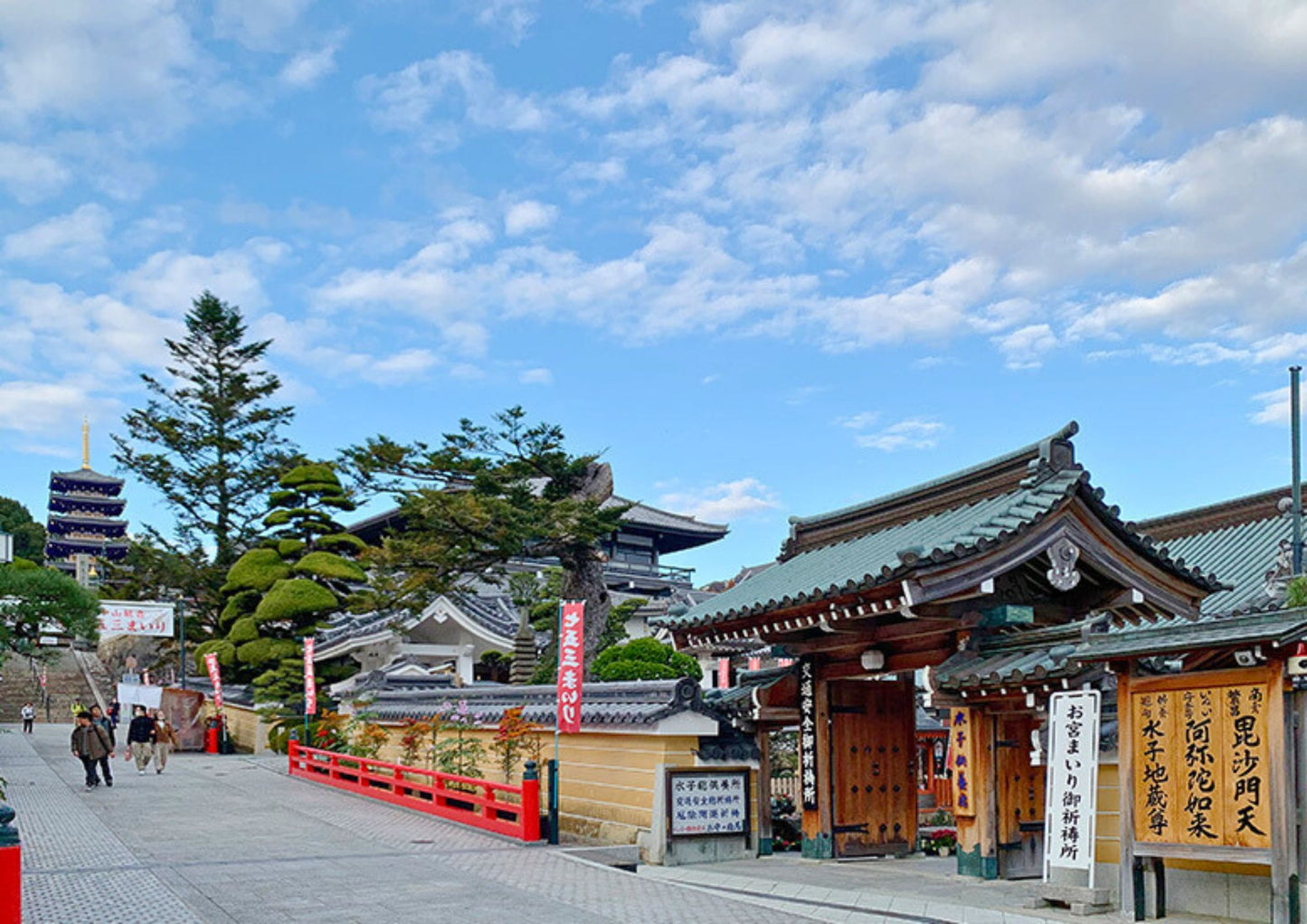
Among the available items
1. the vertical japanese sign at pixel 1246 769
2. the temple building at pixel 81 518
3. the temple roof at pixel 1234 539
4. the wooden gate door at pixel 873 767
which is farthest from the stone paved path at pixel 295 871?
the temple building at pixel 81 518

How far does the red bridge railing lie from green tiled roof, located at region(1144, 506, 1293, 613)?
1126cm

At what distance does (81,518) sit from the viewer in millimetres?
86625

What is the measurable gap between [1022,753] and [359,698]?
18.1 meters

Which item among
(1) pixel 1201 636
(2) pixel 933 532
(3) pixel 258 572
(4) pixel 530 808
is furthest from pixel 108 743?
(1) pixel 1201 636

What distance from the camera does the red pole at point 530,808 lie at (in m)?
17.0

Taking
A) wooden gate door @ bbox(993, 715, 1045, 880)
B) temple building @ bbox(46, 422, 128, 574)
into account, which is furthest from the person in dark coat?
temple building @ bbox(46, 422, 128, 574)

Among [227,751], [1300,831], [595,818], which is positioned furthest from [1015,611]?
[227,751]

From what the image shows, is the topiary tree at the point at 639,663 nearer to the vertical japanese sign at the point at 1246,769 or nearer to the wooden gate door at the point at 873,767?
the wooden gate door at the point at 873,767

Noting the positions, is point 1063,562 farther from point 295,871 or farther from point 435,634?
point 435,634

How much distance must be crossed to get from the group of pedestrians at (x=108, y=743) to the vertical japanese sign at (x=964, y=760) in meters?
18.1

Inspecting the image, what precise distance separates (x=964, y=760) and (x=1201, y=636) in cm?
415

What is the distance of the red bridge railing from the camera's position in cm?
1709

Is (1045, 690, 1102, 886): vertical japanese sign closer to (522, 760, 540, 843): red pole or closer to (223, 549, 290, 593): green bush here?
(522, 760, 540, 843): red pole

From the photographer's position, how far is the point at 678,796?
50.8ft
